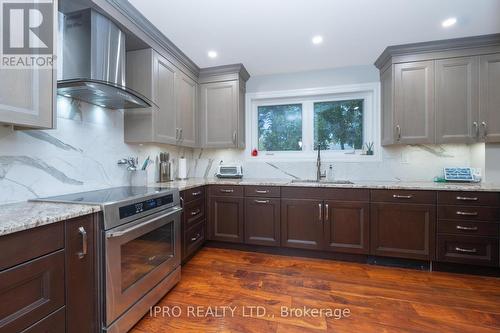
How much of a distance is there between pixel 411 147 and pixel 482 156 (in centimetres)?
65

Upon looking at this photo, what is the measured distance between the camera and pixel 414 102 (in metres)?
2.57

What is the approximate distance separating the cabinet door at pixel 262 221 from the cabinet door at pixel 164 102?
1.18 m

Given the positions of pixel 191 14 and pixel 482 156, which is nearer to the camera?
pixel 191 14

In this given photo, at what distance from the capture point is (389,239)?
7.78 ft

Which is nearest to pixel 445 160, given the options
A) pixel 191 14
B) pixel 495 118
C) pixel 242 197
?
pixel 495 118

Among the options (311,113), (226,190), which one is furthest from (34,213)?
(311,113)

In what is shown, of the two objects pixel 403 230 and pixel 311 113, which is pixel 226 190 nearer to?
pixel 311 113

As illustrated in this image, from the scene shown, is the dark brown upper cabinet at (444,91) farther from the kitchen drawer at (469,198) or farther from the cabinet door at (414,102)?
the kitchen drawer at (469,198)

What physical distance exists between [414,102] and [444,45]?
0.62 meters

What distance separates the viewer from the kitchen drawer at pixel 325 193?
2428mm

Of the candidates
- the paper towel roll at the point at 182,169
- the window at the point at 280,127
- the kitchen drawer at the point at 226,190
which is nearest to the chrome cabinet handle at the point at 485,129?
the window at the point at 280,127

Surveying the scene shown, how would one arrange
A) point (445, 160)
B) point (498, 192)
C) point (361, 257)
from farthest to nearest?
point (445, 160), point (361, 257), point (498, 192)

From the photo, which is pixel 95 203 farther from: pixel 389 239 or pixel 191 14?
pixel 389 239

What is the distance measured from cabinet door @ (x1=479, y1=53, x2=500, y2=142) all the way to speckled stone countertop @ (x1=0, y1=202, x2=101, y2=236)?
3.54 m
